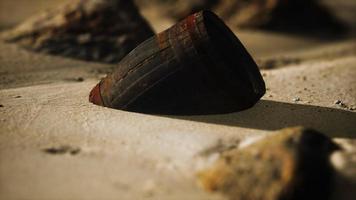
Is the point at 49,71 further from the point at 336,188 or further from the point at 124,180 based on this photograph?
the point at 336,188

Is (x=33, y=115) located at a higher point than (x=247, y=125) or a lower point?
higher

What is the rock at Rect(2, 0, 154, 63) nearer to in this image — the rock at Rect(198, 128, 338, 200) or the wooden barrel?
the wooden barrel

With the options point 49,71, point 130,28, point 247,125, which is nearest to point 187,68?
point 247,125

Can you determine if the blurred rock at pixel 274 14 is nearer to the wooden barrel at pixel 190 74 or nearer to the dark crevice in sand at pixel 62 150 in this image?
the wooden barrel at pixel 190 74

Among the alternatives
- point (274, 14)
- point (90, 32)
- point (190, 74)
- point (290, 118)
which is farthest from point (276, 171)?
point (274, 14)

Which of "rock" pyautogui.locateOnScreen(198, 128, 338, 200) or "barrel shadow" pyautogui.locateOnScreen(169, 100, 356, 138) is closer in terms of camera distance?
"rock" pyautogui.locateOnScreen(198, 128, 338, 200)

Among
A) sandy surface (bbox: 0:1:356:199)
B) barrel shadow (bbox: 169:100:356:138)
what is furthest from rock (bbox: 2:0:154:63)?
barrel shadow (bbox: 169:100:356:138)

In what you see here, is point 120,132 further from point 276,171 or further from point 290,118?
point 290,118

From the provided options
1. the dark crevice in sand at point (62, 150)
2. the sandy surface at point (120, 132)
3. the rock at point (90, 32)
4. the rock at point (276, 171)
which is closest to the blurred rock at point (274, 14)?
the rock at point (90, 32)
